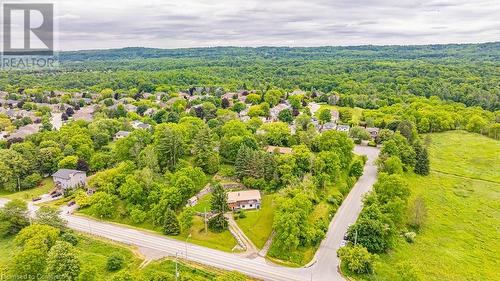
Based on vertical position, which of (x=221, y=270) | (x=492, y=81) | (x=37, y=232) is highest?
(x=492, y=81)

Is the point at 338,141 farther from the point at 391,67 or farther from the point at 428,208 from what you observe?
the point at 391,67

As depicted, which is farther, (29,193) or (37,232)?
(29,193)

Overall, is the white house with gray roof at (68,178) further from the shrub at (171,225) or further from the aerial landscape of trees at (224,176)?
the shrub at (171,225)

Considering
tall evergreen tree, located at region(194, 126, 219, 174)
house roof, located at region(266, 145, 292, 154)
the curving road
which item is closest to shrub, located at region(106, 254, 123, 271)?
the curving road

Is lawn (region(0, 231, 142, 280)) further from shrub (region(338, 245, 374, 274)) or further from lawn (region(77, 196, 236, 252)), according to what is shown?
shrub (region(338, 245, 374, 274))

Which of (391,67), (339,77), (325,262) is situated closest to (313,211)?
(325,262)

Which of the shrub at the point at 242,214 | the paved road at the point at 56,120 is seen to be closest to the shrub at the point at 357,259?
the shrub at the point at 242,214
